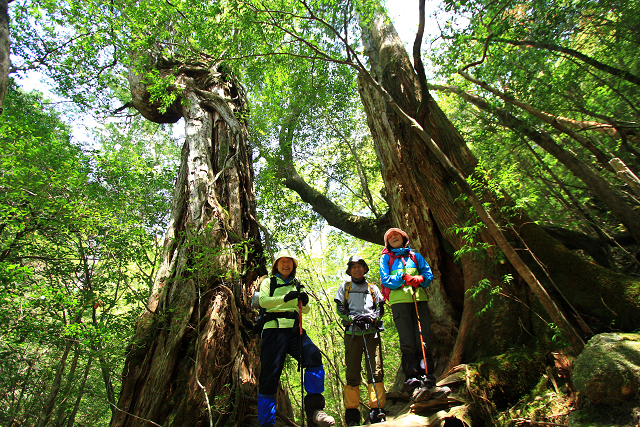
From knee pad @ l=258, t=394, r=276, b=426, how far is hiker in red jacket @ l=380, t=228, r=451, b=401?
4.12 ft

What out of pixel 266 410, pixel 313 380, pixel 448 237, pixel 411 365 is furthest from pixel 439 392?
pixel 448 237

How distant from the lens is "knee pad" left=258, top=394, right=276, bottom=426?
290 cm

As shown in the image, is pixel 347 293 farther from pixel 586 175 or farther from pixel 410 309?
pixel 586 175

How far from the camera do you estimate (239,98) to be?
7598 mm

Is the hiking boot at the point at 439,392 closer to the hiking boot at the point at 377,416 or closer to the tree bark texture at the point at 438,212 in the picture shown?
the hiking boot at the point at 377,416

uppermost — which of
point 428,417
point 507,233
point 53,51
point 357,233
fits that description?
point 53,51

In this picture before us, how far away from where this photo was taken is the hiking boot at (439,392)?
9.32 ft

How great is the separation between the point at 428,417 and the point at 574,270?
7.70 ft

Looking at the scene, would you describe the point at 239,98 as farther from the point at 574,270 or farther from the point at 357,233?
the point at 574,270

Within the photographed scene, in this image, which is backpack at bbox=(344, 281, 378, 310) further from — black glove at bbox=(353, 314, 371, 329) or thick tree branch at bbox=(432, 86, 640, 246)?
thick tree branch at bbox=(432, 86, 640, 246)

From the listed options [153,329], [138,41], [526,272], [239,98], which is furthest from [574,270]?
[239,98]

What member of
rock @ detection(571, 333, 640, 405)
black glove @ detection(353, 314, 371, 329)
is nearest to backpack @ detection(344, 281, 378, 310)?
black glove @ detection(353, 314, 371, 329)

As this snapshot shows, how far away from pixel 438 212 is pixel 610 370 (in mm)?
2709

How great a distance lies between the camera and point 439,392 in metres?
2.86
